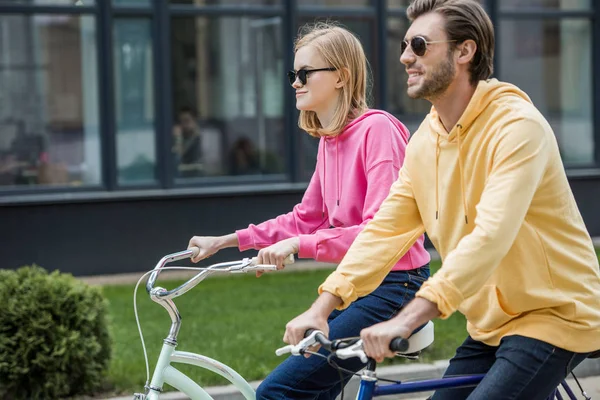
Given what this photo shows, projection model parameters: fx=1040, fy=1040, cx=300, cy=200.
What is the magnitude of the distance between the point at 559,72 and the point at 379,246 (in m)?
11.6

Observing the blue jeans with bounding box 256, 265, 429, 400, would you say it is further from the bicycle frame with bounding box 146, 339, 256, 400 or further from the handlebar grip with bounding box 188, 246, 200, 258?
the handlebar grip with bounding box 188, 246, 200, 258

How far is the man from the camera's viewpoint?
273 cm

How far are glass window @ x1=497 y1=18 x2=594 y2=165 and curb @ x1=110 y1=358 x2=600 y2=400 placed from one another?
23.7ft

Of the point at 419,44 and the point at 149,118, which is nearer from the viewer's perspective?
the point at 419,44

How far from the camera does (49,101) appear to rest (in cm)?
1167

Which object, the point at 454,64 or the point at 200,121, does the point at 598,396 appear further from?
the point at 200,121

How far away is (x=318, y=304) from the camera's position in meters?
2.96

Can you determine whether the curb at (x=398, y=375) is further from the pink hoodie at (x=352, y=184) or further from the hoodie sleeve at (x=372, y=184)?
the hoodie sleeve at (x=372, y=184)

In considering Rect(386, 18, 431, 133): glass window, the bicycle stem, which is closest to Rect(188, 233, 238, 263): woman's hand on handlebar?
the bicycle stem

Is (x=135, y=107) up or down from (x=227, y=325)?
up

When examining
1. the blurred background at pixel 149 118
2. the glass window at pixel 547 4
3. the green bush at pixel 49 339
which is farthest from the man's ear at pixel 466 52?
the glass window at pixel 547 4

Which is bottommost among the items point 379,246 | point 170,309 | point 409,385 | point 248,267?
point 409,385

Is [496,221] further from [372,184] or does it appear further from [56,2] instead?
[56,2]

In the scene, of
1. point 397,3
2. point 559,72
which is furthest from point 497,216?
point 559,72
